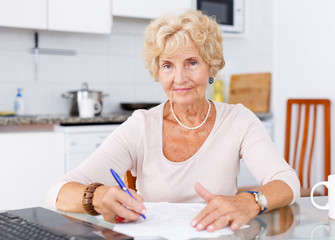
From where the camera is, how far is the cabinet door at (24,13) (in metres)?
2.89

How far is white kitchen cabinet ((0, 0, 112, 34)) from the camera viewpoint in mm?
2912

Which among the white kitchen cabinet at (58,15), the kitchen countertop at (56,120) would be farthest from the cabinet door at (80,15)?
the kitchen countertop at (56,120)

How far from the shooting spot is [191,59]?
1518 millimetres

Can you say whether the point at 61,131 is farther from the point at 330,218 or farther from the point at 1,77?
the point at 330,218

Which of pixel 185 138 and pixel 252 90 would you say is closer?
pixel 185 138

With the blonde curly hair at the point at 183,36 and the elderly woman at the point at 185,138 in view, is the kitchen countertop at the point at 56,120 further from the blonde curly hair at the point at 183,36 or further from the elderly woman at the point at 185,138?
the blonde curly hair at the point at 183,36

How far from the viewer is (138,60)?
3707 millimetres

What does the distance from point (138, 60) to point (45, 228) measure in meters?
2.86

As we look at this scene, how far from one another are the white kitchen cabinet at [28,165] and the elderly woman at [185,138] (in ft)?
4.47

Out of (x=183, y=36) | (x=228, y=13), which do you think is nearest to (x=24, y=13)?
(x=228, y=13)

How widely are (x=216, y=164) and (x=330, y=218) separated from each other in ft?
1.63

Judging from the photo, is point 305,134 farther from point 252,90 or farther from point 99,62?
point 99,62

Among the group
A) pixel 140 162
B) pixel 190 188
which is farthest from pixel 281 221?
pixel 140 162

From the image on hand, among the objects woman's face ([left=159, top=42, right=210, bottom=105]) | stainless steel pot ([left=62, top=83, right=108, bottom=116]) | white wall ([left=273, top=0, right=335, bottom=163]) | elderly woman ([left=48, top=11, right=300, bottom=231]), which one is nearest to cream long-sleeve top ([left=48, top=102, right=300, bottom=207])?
elderly woman ([left=48, top=11, right=300, bottom=231])
